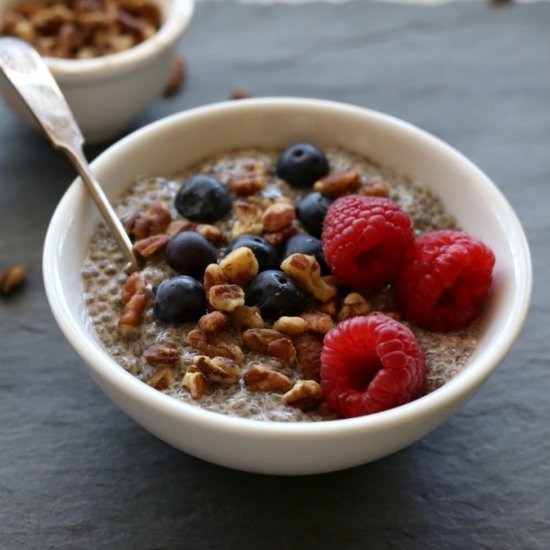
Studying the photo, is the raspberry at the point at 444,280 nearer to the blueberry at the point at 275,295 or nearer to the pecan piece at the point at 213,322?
the blueberry at the point at 275,295

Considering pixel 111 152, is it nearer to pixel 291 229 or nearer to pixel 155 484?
pixel 291 229

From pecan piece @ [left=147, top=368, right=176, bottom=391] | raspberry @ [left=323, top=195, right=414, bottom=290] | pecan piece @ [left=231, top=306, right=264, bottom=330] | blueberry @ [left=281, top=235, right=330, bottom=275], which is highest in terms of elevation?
raspberry @ [left=323, top=195, right=414, bottom=290]

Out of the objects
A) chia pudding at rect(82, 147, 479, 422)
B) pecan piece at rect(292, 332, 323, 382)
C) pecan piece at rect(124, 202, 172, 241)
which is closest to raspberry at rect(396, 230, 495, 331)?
chia pudding at rect(82, 147, 479, 422)

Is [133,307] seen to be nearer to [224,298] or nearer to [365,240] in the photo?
[224,298]

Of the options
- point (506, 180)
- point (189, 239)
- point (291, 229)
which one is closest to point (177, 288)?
point (189, 239)

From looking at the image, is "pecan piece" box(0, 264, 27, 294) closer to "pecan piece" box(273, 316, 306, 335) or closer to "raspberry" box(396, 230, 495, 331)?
"pecan piece" box(273, 316, 306, 335)

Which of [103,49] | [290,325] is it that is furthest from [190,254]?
[103,49]

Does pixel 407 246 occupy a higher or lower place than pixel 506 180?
higher
